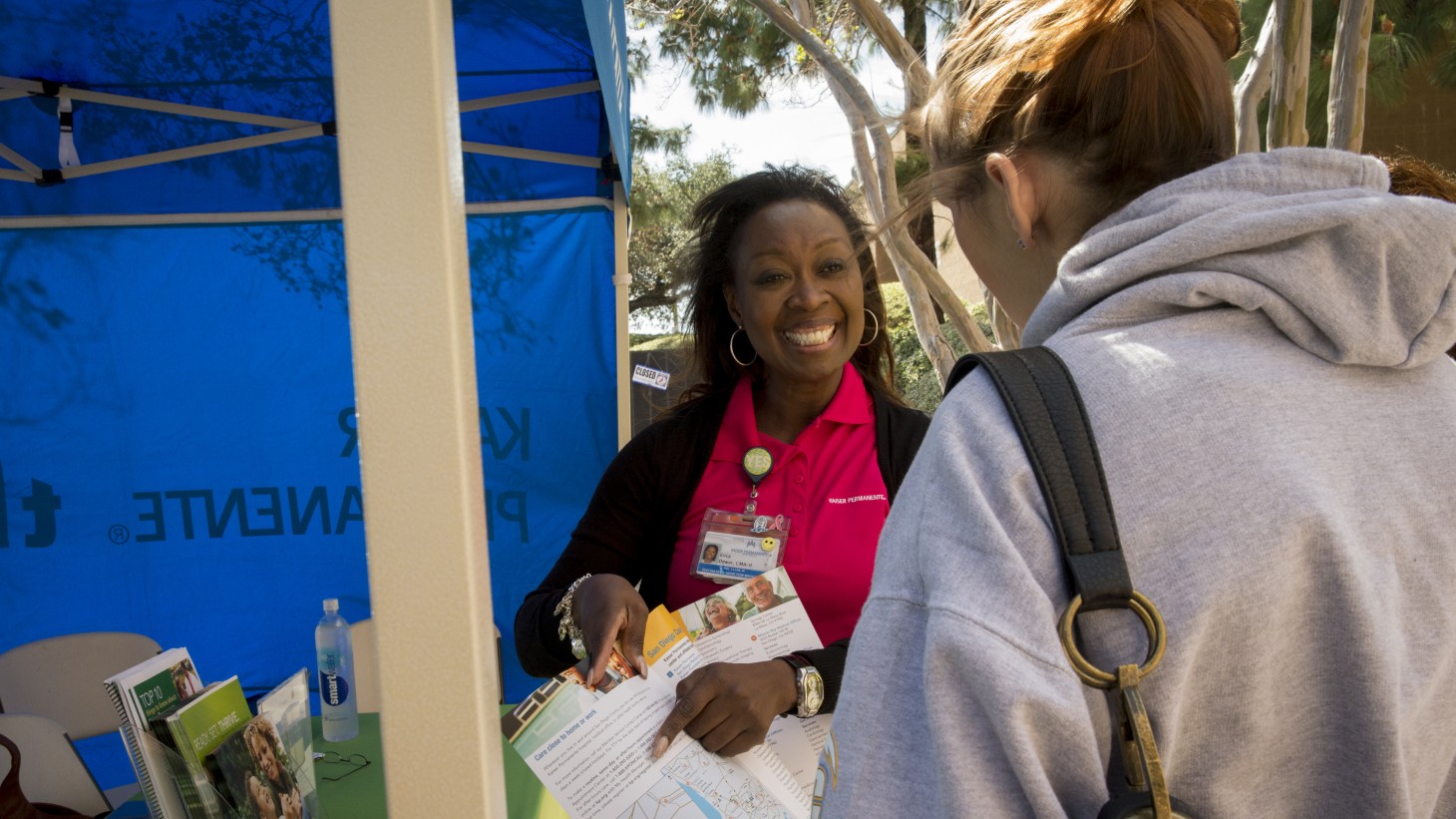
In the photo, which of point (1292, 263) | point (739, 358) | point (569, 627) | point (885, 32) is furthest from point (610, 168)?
point (1292, 263)

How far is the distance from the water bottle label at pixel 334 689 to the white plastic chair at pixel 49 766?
2.10 ft

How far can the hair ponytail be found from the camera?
0.82 meters

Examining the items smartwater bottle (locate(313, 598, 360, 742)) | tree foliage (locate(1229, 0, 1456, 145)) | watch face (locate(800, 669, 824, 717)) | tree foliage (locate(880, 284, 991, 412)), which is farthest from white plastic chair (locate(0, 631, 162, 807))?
tree foliage (locate(880, 284, 991, 412))

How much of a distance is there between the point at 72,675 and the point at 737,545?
2.93 metres

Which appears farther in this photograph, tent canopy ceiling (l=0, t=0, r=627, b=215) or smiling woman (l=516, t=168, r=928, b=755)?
tent canopy ceiling (l=0, t=0, r=627, b=215)

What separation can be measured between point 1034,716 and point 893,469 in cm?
163

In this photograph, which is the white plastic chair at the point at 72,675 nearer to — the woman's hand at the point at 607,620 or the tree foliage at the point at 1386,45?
the woman's hand at the point at 607,620

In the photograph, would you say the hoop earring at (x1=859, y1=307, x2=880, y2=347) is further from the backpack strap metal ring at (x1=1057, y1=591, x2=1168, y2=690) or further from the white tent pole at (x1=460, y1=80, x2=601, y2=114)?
the backpack strap metal ring at (x1=1057, y1=591, x2=1168, y2=690)

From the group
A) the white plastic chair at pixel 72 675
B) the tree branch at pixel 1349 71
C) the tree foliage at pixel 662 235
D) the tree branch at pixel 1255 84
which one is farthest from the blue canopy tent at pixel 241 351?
the tree foliage at pixel 662 235

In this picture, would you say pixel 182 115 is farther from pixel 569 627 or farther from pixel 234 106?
pixel 569 627

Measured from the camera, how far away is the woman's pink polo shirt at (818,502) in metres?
2.09

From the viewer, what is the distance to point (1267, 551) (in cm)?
66

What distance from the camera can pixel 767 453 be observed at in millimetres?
2205

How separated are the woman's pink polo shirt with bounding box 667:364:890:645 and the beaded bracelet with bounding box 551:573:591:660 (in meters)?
0.34
